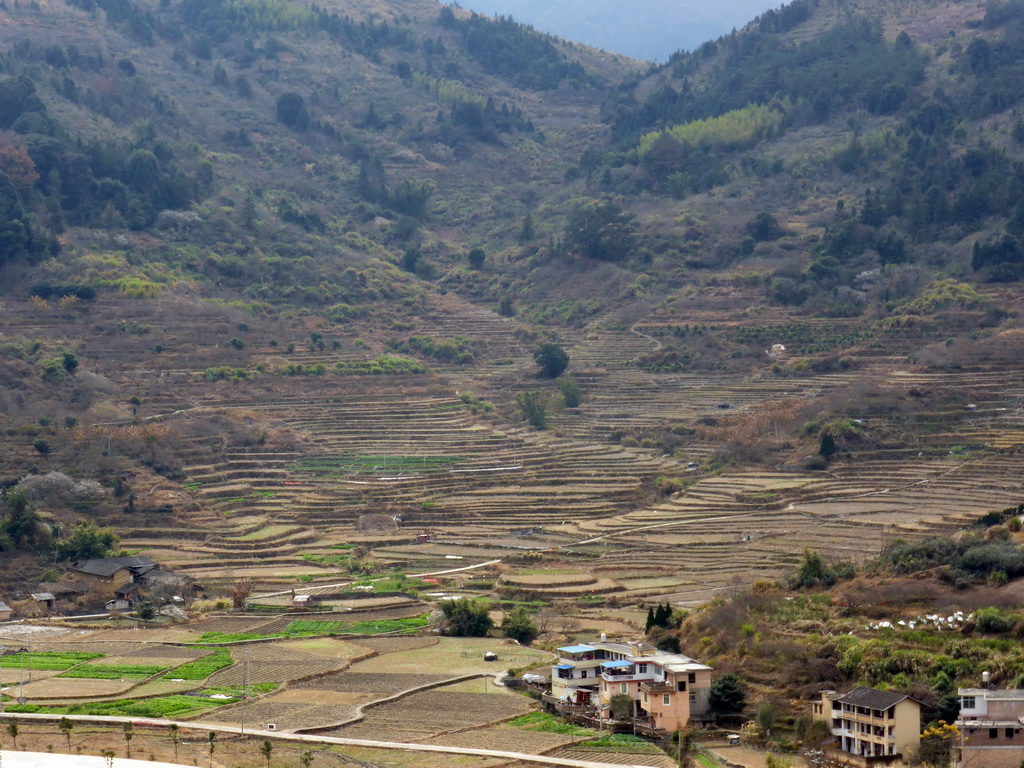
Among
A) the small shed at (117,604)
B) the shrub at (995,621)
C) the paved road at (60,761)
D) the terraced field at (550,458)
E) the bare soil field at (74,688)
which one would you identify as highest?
the terraced field at (550,458)

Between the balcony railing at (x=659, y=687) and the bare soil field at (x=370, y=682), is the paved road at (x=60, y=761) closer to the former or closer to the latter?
the bare soil field at (x=370, y=682)

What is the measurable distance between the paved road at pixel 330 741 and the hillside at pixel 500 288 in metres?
12.3

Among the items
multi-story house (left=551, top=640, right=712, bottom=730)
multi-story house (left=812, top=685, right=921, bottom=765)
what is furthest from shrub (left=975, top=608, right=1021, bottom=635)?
multi-story house (left=551, top=640, right=712, bottom=730)

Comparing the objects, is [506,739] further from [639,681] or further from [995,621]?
[995,621]

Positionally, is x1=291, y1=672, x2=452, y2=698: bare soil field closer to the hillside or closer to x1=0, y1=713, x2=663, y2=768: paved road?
x1=0, y1=713, x2=663, y2=768: paved road

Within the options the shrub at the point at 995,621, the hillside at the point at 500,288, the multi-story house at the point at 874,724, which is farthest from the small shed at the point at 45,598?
the shrub at the point at 995,621

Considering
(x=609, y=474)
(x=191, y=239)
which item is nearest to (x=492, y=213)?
(x=191, y=239)

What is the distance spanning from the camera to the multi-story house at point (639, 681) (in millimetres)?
26266

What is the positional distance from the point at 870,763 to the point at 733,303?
4188 cm

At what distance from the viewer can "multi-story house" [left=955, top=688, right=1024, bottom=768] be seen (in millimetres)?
22812

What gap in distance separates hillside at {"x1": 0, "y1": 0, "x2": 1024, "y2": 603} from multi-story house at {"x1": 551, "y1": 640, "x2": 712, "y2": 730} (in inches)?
310

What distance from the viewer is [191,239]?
6638 cm

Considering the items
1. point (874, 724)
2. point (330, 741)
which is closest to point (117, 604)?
point (330, 741)

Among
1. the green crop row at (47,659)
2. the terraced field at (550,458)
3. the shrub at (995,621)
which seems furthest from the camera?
the terraced field at (550,458)
